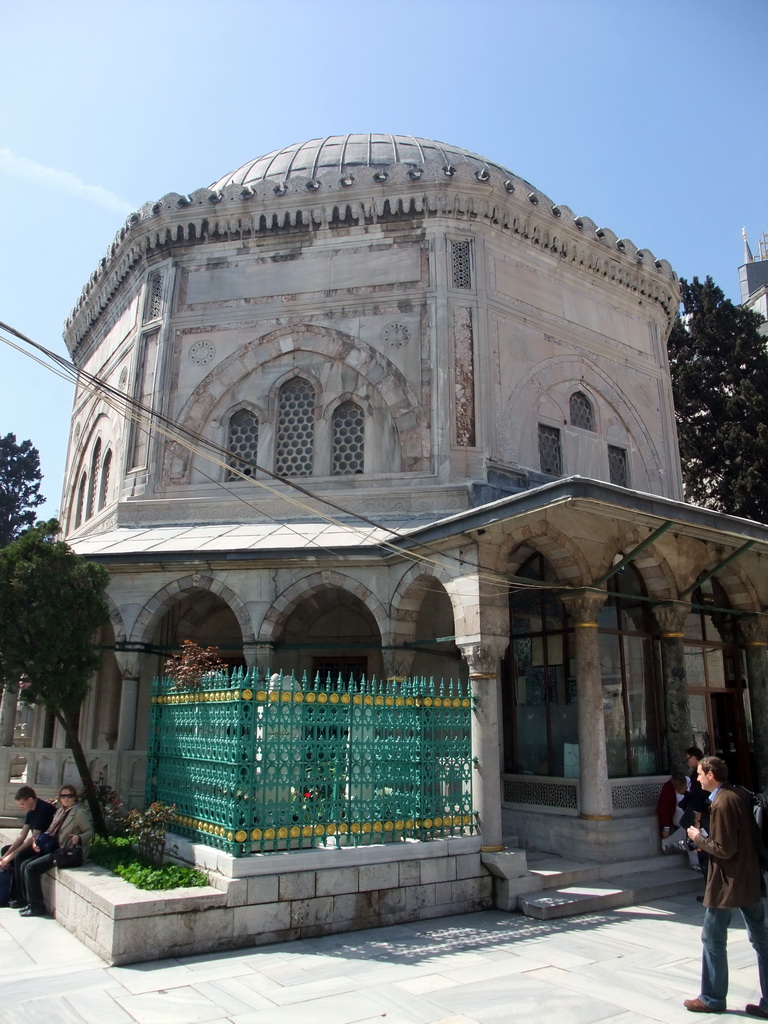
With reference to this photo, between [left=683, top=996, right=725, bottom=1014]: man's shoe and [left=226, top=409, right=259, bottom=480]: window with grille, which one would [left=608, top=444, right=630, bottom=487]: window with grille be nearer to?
[left=226, top=409, right=259, bottom=480]: window with grille

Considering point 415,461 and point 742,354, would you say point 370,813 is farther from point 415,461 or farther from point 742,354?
point 742,354

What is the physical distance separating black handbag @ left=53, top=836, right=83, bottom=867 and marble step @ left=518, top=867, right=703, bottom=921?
417 centimetres

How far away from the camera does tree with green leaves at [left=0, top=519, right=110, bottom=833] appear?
8.61 m

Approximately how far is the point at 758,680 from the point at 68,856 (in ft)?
31.9

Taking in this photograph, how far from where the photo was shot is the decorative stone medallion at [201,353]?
13.9 metres

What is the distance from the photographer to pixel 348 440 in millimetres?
13305

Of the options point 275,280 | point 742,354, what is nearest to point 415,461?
point 275,280

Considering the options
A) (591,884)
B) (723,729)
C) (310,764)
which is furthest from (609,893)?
(723,729)

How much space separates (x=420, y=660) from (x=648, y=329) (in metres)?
8.53

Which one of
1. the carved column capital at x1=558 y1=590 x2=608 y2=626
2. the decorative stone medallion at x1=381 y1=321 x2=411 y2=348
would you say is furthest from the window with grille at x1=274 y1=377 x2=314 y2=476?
the carved column capital at x1=558 y1=590 x2=608 y2=626

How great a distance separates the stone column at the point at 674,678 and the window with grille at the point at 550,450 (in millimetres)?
3482

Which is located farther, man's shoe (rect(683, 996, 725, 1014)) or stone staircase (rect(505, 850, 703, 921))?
stone staircase (rect(505, 850, 703, 921))

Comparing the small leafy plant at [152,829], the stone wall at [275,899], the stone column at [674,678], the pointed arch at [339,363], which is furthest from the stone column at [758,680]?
the small leafy plant at [152,829]

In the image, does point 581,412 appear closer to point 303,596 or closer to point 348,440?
point 348,440
